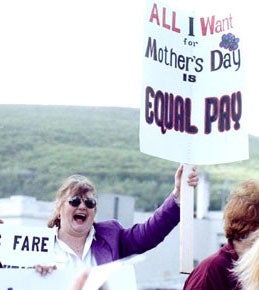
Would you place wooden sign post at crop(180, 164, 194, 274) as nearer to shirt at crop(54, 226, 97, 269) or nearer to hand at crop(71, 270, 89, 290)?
shirt at crop(54, 226, 97, 269)

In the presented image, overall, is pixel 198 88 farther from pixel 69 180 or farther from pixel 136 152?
pixel 136 152

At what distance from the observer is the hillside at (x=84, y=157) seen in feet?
138

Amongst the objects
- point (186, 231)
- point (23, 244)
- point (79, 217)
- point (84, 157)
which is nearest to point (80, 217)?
point (79, 217)

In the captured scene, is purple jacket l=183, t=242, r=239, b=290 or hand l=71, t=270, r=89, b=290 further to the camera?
purple jacket l=183, t=242, r=239, b=290

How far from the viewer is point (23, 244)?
387 centimetres

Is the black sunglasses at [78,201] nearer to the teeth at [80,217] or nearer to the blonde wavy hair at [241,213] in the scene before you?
the teeth at [80,217]

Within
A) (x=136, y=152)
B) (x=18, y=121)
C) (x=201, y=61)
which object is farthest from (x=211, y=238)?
(x=201, y=61)

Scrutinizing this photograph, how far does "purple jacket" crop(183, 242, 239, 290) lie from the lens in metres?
3.24

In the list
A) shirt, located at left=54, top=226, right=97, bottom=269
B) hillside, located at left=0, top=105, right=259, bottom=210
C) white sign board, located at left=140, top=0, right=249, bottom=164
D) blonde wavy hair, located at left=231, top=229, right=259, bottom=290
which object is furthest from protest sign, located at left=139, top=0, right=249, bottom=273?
hillside, located at left=0, top=105, right=259, bottom=210

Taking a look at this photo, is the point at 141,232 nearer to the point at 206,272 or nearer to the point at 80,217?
the point at 80,217

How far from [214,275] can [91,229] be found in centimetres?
94

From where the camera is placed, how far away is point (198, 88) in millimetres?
4281

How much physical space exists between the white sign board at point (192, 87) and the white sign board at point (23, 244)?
640 millimetres

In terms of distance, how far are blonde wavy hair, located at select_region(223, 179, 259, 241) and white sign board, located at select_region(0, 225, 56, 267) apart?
87 cm
